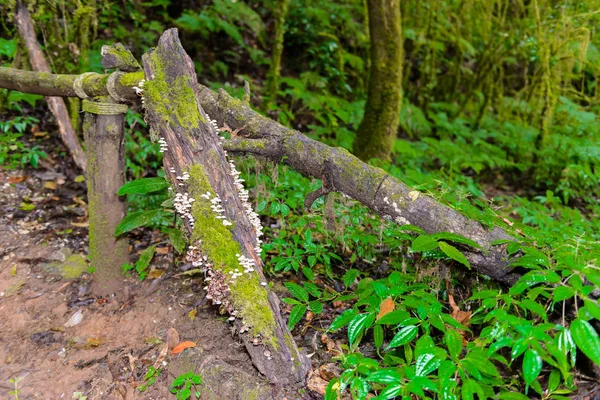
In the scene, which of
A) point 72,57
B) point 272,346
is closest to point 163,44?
point 272,346

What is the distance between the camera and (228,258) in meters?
2.39

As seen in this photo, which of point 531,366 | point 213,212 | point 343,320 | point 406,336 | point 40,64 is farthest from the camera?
point 40,64

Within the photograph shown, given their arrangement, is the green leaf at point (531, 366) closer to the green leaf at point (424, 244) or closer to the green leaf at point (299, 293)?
the green leaf at point (424, 244)

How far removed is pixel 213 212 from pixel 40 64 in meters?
3.52

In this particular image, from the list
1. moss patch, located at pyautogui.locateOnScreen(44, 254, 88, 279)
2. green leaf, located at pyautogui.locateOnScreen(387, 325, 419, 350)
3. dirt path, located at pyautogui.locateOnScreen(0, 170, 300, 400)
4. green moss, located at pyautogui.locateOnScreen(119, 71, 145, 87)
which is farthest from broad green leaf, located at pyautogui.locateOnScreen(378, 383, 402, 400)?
moss patch, located at pyautogui.locateOnScreen(44, 254, 88, 279)

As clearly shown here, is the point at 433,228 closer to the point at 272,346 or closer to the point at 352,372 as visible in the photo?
the point at 352,372

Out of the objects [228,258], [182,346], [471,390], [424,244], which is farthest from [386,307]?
[182,346]

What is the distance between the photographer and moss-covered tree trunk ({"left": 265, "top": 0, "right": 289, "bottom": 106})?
661 cm

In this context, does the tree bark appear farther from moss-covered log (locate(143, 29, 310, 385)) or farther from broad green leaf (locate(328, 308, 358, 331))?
broad green leaf (locate(328, 308, 358, 331))

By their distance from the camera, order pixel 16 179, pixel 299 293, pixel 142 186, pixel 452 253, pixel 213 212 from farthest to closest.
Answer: pixel 16 179, pixel 142 186, pixel 299 293, pixel 213 212, pixel 452 253

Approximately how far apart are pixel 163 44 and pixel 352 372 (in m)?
2.11

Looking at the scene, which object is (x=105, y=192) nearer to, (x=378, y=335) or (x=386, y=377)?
(x=378, y=335)

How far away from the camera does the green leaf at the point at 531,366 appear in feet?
5.34

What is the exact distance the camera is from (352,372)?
Answer: 79.0 inches
